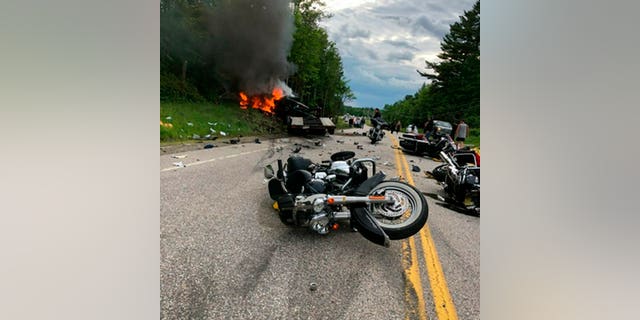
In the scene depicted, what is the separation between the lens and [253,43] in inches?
62.6

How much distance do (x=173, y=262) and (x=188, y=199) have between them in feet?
0.94

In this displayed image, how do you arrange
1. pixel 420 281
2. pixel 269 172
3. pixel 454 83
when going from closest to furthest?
pixel 420 281
pixel 454 83
pixel 269 172

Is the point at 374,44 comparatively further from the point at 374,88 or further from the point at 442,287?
the point at 442,287

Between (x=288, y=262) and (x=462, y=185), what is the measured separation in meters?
0.89

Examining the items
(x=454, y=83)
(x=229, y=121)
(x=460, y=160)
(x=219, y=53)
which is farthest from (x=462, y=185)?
(x=219, y=53)

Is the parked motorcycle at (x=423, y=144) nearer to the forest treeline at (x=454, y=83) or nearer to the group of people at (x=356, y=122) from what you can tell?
the forest treeline at (x=454, y=83)

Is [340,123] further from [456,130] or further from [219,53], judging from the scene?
[219,53]

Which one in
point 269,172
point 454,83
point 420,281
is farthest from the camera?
point 269,172

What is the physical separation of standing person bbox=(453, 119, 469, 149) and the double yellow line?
0.44 metres

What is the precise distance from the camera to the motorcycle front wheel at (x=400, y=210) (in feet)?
4.38

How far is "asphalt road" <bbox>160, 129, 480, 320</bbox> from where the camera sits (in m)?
1.20

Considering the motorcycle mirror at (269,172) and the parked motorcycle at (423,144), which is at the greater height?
the parked motorcycle at (423,144)
